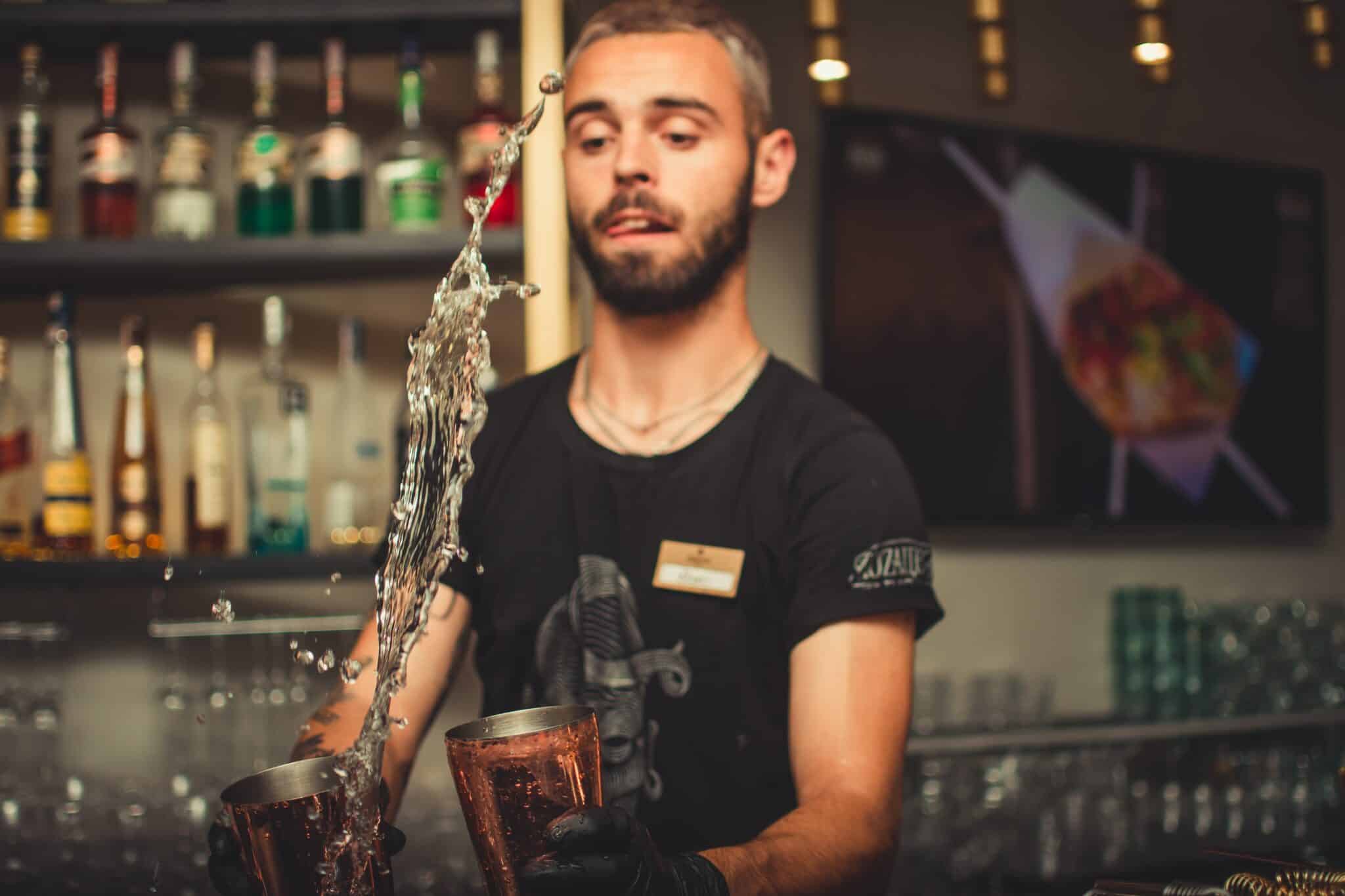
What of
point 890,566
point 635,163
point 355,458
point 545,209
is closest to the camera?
point 890,566

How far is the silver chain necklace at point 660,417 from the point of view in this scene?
1.34 m

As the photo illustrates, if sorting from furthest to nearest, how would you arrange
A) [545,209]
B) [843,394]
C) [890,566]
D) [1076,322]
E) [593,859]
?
1. [1076,322]
2. [843,394]
3. [545,209]
4. [890,566]
5. [593,859]

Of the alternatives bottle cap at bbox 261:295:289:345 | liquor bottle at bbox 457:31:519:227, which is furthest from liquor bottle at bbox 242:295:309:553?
liquor bottle at bbox 457:31:519:227

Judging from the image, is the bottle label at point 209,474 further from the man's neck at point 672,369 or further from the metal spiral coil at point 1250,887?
the metal spiral coil at point 1250,887

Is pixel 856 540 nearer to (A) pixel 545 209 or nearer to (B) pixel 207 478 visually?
(A) pixel 545 209

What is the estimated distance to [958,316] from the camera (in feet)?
8.62

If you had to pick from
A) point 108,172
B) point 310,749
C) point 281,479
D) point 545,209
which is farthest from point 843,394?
point 310,749

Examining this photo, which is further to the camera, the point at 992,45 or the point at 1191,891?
the point at 992,45

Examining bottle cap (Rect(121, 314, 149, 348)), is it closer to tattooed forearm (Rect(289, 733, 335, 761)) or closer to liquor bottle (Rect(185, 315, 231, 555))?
liquor bottle (Rect(185, 315, 231, 555))

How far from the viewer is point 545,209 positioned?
1748 mm

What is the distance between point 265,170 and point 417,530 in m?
0.87

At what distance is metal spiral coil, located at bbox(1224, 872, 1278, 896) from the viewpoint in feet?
2.40

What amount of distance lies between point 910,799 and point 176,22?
1.73 m

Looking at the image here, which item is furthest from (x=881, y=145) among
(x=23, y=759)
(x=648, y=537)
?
(x=23, y=759)
